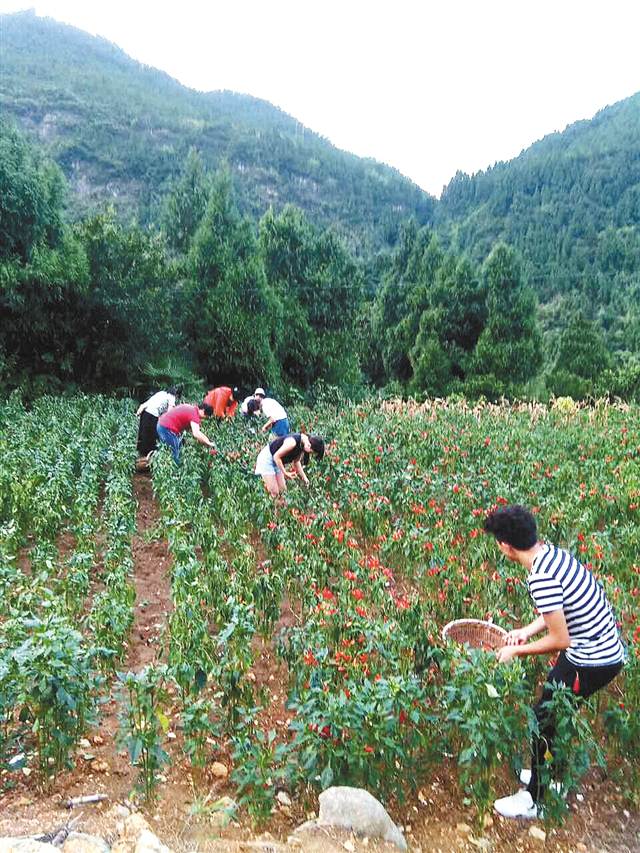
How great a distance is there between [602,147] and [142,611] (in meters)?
96.9

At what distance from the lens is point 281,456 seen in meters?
7.45

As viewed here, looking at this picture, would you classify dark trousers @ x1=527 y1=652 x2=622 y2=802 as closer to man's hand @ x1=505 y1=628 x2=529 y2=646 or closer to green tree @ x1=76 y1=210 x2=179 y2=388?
man's hand @ x1=505 y1=628 x2=529 y2=646

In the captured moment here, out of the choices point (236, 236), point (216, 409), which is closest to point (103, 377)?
point (236, 236)

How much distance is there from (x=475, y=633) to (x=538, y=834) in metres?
1.36

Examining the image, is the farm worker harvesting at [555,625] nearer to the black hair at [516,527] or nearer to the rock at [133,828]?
the black hair at [516,527]

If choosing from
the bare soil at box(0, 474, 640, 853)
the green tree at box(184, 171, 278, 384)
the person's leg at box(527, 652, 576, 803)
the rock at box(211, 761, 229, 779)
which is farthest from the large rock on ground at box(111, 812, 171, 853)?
the green tree at box(184, 171, 278, 384)

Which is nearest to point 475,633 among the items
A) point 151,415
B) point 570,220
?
point 151,415

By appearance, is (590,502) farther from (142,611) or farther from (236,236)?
(236,236)

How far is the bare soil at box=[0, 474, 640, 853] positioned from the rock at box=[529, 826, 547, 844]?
21 millimetres

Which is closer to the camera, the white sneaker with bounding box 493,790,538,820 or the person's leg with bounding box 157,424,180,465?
the white sneaker with bounding box 493,790,538,820

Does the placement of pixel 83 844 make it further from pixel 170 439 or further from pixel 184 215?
pixel 184 215

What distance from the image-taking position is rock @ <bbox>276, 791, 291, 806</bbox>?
3.14 meters

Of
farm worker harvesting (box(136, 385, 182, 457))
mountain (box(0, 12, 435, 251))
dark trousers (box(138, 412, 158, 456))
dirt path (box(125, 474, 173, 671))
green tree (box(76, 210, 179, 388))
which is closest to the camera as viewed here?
dirt path (box(125, 474, 173, 671))

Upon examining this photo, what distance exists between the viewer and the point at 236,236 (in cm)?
1822
